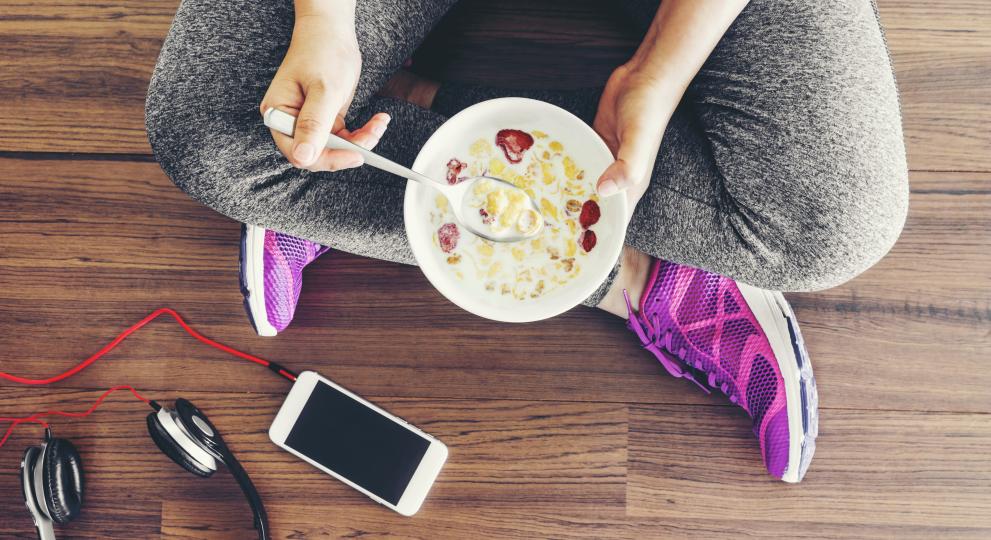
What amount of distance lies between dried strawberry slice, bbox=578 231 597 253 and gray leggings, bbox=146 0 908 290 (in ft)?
0.33

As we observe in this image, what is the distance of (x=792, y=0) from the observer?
27.7 inches

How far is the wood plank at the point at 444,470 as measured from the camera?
942mm

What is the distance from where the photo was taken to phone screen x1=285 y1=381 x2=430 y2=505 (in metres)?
0.93

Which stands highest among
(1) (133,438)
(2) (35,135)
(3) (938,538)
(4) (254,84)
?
(4) (254,84)

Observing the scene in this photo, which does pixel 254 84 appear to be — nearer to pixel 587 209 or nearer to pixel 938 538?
pixel 587 209

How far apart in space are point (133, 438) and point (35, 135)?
494mm

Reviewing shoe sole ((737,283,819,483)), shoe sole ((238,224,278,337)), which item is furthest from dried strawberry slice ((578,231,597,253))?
shoe sole ((238,224,278,337))

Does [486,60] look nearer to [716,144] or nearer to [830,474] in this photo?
[716,144]

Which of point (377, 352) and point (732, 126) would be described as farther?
point (377, 352)

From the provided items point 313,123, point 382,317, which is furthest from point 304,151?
point 382,317

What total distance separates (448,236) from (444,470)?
0.41 meters

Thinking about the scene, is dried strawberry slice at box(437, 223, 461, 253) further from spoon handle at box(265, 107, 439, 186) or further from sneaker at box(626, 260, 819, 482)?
sneaker at box(626, 260, 819, 482)

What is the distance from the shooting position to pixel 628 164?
624 millimetres

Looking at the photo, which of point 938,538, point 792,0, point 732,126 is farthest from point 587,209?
point 938,538
